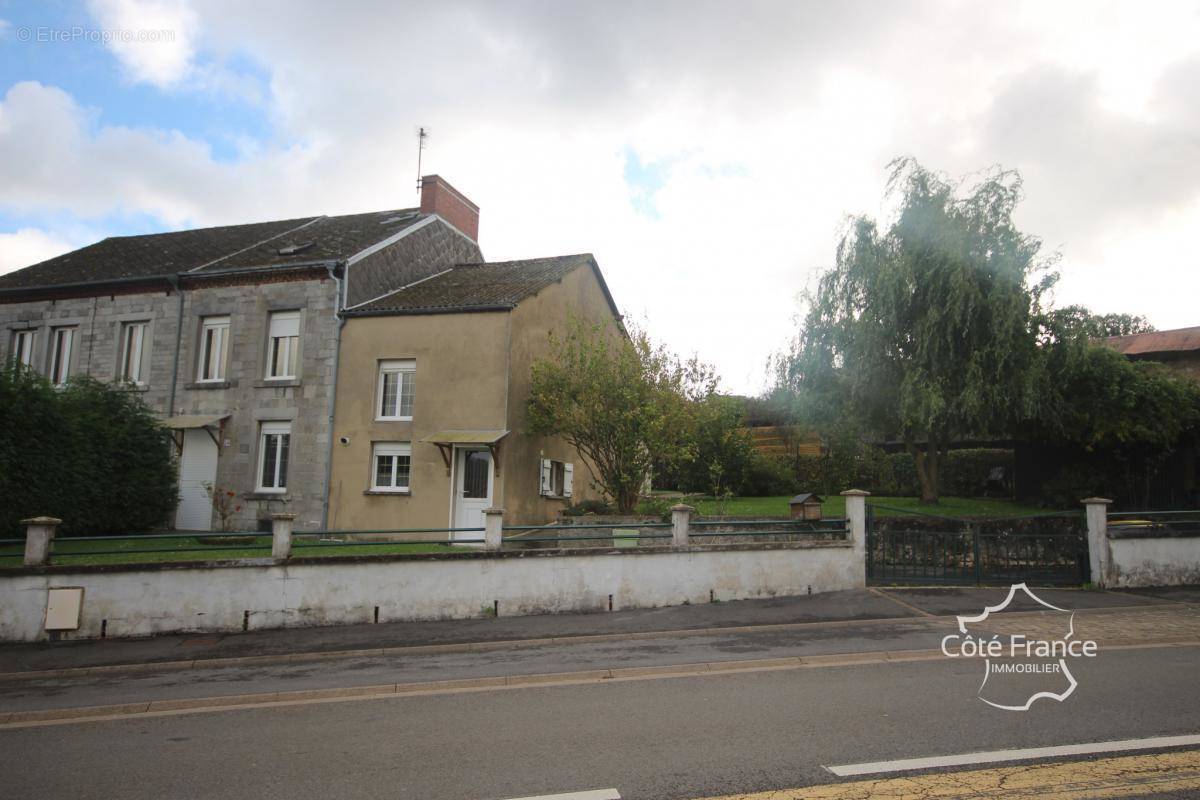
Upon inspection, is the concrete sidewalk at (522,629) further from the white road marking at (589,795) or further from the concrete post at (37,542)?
the white road marking at (589,795)

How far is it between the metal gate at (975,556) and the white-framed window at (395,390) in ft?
36.9

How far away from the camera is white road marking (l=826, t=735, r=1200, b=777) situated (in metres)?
4.68

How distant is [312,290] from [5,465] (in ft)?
25.3

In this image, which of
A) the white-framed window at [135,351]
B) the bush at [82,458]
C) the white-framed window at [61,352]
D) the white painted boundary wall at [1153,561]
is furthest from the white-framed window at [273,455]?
the white painted boundary wall at [1153,561]

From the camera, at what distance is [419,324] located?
18.7 m

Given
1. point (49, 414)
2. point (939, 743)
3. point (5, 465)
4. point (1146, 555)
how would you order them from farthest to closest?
1. point (49, 414)
2. point (5, 465)
3. point (1146, 555)
4. point (939, 743)

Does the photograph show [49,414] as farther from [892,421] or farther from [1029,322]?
[1029,322]

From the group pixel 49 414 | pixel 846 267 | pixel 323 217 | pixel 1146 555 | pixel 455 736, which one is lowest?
pixel 455 736

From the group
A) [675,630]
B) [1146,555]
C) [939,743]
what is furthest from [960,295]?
[939,743]

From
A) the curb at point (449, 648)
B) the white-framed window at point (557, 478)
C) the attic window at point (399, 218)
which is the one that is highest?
the attic window at point (399, 218)

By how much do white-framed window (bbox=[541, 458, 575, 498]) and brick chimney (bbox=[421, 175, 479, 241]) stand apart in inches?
364

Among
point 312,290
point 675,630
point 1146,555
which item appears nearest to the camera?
point 675,630

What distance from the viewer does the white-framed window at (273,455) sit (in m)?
19.3

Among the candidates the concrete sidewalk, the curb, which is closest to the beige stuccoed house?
the concrete sidewalk
